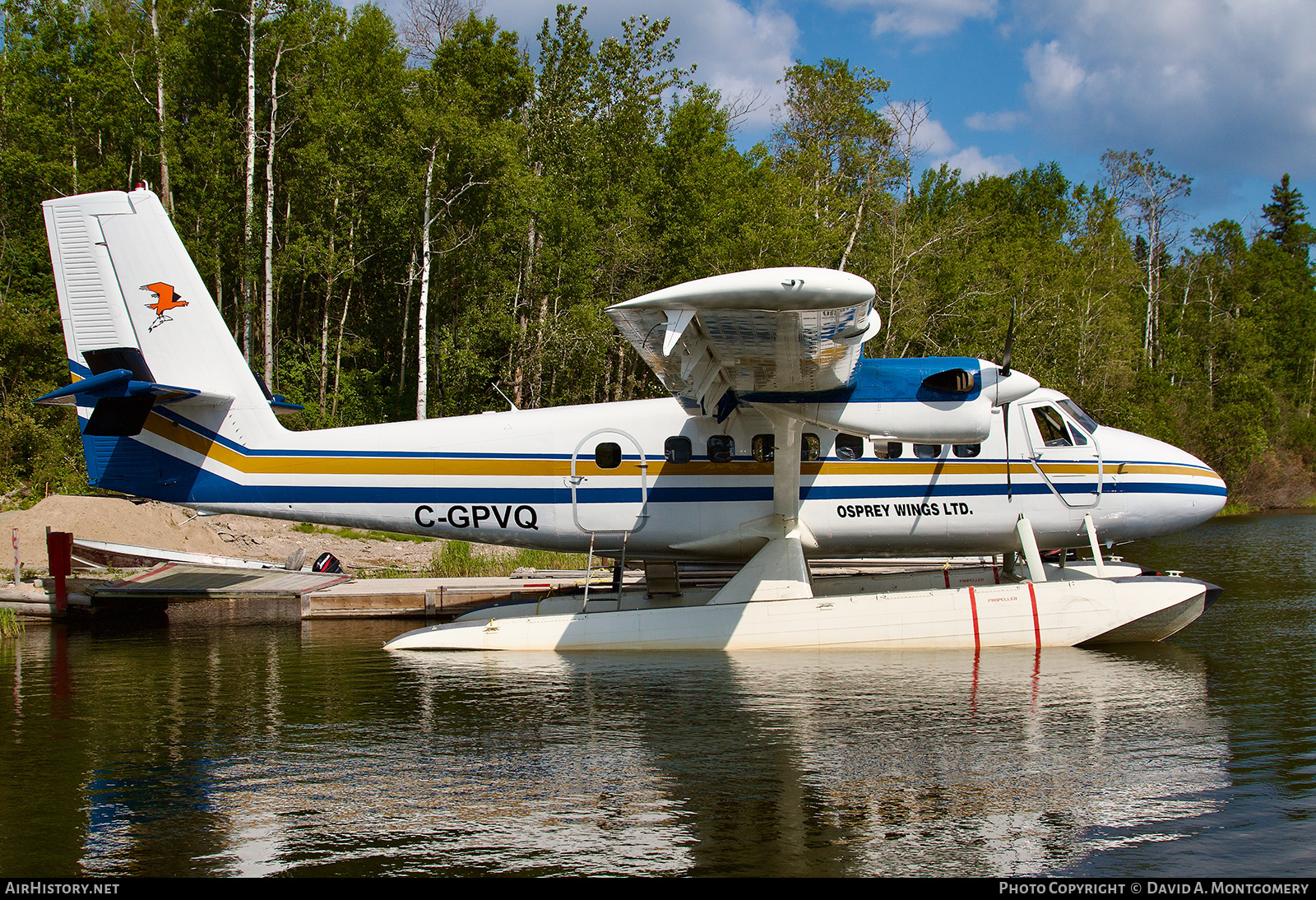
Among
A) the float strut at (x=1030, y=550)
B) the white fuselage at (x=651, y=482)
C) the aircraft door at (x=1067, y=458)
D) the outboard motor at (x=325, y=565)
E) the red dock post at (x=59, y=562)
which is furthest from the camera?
the outboard motor at (x=325, y=565)

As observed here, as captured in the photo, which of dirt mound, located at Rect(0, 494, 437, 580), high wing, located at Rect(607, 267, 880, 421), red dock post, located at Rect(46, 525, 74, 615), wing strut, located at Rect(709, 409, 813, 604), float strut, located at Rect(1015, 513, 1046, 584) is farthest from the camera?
dirt mound, located at Rect(0, 494, 437, 580)

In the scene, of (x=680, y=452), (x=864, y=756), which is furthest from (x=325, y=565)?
(x=864, y=756)

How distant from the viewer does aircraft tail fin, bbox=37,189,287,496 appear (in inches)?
436

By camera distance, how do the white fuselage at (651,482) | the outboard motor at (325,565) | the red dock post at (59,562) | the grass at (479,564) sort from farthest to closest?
the grass at (479,564), the outboard motor at (325,565), the red dock post at (59,562), the white fuselage at (651,482)

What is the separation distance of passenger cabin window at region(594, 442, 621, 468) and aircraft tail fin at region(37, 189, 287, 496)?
4.05 metres

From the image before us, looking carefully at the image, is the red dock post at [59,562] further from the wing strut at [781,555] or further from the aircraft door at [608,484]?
the wing strut at [781,555]

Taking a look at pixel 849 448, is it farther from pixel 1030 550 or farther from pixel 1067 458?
pixel 1067 458

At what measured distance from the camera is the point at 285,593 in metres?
14.5

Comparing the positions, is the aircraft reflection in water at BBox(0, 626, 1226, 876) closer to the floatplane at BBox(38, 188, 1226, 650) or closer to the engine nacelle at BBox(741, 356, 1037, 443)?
the floatplane at BBox(38, 188, 1226, 650)

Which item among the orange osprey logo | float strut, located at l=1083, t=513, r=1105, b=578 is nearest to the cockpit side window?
float strut, located at l=1083, t=513, r=1105, b=578

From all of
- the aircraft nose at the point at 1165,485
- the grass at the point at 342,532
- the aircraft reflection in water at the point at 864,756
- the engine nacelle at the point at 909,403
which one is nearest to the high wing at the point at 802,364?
the engine nacelle at the point at 909,403

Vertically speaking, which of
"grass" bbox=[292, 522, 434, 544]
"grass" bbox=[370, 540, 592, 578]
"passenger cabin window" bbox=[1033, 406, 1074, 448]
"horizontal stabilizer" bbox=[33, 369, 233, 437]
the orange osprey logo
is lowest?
"grass" bbox=[370, 540, 592, 578]

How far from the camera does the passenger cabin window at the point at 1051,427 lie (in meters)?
11.6

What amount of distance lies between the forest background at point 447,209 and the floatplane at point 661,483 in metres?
11.9
